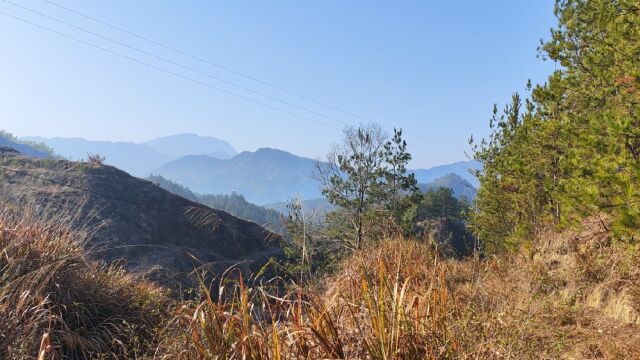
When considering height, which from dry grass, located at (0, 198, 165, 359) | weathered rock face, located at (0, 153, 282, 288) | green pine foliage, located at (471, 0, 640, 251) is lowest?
weathered rock face, located at (0, 153, 282, 288)

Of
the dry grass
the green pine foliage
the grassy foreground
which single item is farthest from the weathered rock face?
the grassy foreground

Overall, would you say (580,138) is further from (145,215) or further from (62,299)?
(145,215)

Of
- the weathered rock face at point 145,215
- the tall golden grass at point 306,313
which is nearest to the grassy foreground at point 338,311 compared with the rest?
the tall golden grass at point 306,313

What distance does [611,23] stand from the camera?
271 inches

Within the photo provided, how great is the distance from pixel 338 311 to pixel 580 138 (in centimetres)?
560

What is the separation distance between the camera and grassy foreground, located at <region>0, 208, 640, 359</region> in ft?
8.63

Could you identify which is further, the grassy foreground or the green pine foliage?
the green pine foliage

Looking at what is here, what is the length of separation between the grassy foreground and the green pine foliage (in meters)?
0.78

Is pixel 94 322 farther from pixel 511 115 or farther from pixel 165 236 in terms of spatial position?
pixel 165 236

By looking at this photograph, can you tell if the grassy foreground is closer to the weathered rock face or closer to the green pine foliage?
the green pine foliage

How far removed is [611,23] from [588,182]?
2.75 meters

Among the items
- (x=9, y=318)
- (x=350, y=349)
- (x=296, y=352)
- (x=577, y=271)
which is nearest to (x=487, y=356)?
(x=350, y=349)

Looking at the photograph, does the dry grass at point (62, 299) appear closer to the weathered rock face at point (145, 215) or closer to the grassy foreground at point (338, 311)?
the grassy foreground at point (338, 311)

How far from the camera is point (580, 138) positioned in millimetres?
6887
